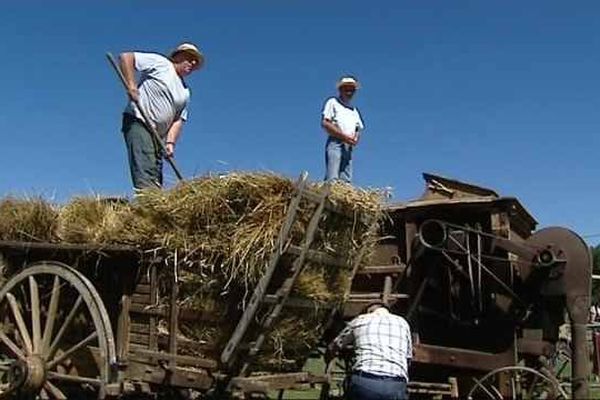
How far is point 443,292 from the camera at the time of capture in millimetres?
7742

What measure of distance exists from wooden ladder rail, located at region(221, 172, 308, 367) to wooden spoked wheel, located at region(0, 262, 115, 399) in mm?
938

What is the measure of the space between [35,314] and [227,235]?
1966 millimetres

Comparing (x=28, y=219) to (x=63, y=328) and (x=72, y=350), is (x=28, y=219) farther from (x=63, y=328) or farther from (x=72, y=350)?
(x=72, y=350)

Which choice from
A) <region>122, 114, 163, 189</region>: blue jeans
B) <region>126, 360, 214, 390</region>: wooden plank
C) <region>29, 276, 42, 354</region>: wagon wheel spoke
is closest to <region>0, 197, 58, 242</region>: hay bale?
<region>29, 276, 42, 354</region>: wagon wheel spoke

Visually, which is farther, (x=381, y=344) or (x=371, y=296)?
(x=371, y=296)

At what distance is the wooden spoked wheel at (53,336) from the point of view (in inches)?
248

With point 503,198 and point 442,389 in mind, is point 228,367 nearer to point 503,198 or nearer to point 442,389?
point 442,389

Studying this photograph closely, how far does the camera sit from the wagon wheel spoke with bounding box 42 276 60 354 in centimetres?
661

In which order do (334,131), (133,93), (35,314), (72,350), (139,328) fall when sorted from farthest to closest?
(334,131), (133,93), (35,314), (72,350), (139,328)

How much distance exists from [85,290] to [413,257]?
9.86ft

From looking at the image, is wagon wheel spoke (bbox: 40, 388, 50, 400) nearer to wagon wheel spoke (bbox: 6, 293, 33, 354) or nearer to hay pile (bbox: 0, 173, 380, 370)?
wagon wheel spoke (bbox: 6, 293, 33, 354)

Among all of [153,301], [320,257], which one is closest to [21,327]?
[153,301]

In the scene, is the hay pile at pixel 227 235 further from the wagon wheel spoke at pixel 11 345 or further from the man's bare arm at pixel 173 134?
the man's bare arm at pixel 173 134

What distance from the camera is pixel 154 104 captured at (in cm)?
758
